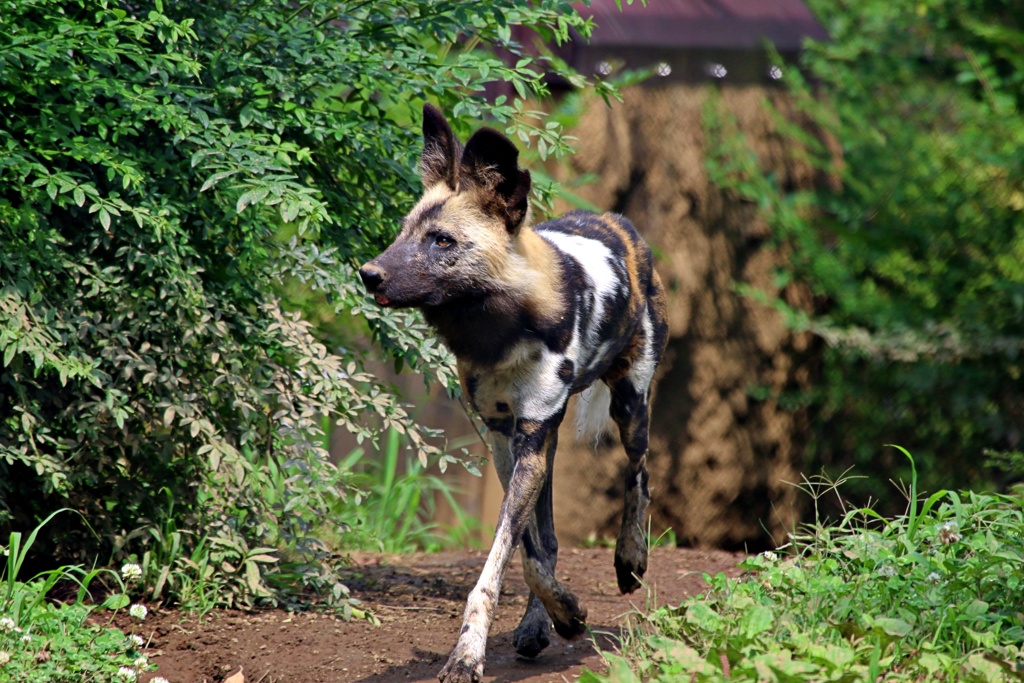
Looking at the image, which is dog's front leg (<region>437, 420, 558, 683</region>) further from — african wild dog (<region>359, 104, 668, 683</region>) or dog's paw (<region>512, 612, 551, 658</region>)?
dog's paw (<region>512, 612, 551, 658</region>)

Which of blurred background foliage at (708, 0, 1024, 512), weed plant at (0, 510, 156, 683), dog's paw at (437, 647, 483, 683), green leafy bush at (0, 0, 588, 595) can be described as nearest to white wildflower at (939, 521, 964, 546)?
dog's paw at (437, 647, 483, 683)

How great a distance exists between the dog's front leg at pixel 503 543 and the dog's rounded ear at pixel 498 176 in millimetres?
643

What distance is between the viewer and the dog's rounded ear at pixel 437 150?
3.57 meters

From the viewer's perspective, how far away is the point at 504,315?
135 inches

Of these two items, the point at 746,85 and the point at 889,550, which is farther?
the point at 746,85

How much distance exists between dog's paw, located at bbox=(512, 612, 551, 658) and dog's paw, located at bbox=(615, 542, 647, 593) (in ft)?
1.89

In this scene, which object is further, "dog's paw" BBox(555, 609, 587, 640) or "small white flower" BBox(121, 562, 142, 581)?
"small white flower" BBox(121, 562, 142, 581)

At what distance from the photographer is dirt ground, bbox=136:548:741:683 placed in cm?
356

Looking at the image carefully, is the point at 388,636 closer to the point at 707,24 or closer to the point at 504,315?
the point at 504,315

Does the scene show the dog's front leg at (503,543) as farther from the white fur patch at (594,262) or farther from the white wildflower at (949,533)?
the white wildflower at (949,533)

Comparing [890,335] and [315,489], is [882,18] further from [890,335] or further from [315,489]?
[315,489]

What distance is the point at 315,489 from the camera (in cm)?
→ 418

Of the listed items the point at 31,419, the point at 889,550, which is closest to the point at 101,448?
the point at 31,419

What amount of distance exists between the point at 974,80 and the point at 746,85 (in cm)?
138
